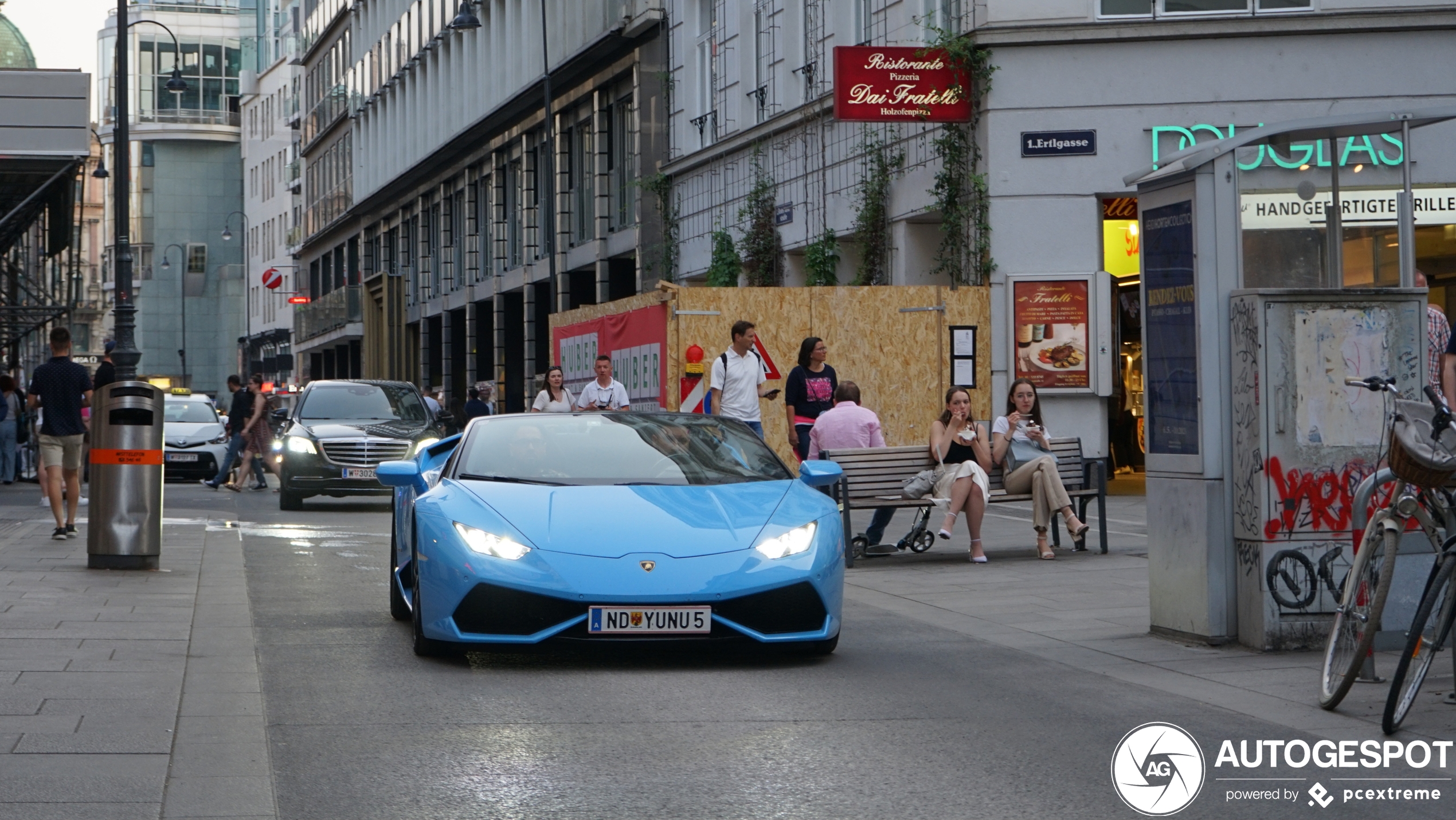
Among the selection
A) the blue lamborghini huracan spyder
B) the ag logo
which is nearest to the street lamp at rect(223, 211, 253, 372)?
the blue lamborghini huracan spyder

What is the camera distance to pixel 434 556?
30.1ft

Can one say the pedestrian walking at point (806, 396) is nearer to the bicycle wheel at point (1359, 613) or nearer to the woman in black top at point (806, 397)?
the woman in black top at point (806, 397)

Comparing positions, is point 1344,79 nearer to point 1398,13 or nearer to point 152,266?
point 1398,13

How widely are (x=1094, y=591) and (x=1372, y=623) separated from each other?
5.31 meters

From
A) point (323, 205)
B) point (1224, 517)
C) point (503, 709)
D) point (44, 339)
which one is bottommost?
A: point (503, 709)

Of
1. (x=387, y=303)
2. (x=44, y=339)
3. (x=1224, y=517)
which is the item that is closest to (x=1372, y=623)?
(x=1224, y=517)

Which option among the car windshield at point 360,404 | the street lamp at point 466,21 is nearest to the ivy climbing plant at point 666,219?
the street lamp at point 466,21

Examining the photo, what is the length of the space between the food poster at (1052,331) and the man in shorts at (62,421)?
422 inches

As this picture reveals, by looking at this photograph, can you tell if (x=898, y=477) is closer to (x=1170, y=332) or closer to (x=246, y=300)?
(x=1170, y=332)

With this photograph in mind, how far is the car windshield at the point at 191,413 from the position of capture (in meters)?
34.3

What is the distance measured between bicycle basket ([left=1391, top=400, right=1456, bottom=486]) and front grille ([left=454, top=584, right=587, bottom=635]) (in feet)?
11.6

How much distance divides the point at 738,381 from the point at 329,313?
186 ft

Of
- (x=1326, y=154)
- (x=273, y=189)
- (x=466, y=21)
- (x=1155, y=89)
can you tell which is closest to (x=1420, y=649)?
(x=1326, y=154)

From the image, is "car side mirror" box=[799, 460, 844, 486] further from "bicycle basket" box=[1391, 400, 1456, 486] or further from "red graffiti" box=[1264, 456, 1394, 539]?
→ "bicycle basket" box=[1391, 400, 1456, 486]
